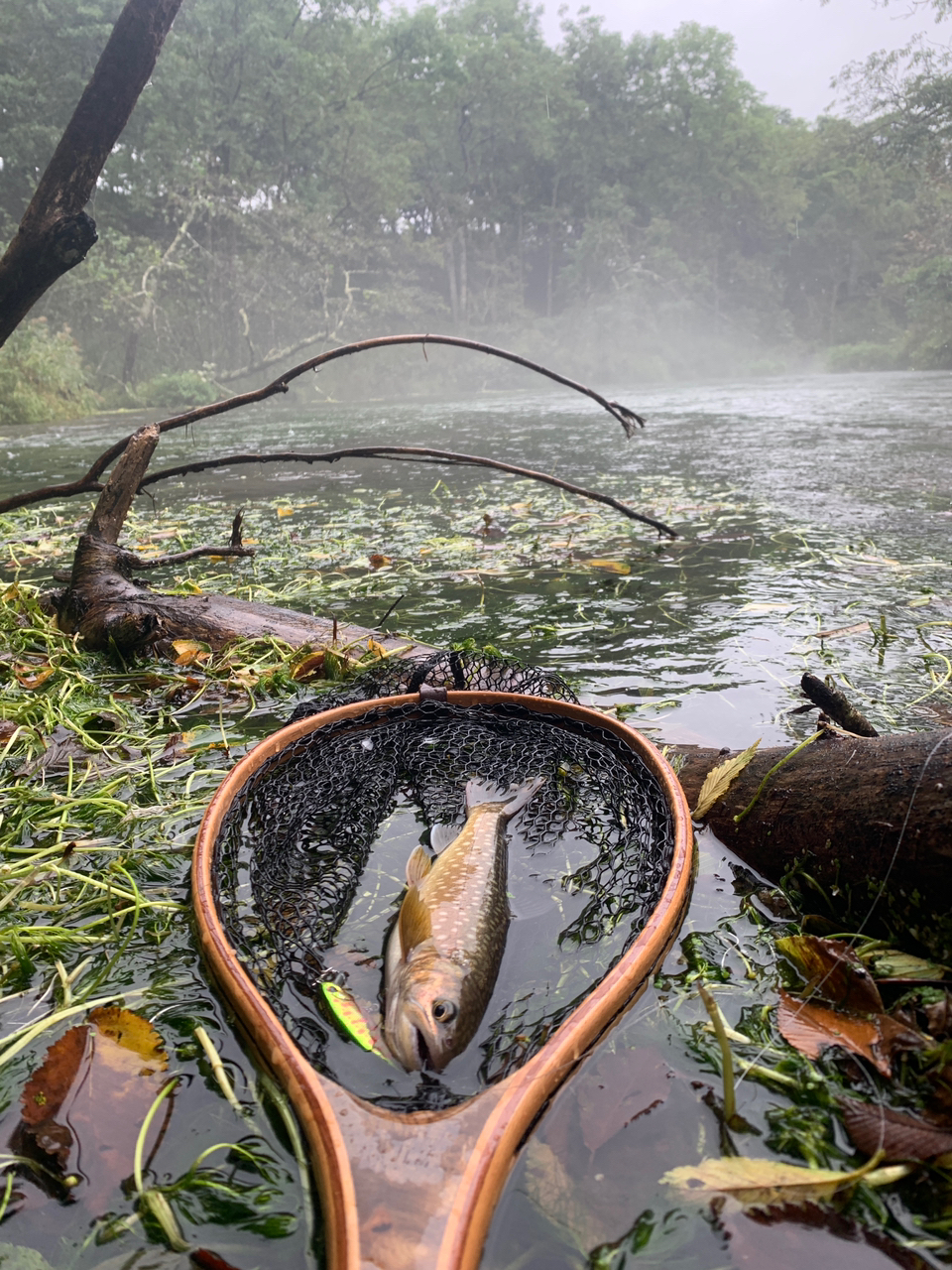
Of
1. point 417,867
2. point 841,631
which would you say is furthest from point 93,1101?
point 841,631

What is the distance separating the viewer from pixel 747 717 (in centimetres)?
303

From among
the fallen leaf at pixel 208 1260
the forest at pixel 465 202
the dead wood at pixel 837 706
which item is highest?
the forest at pixel 465 202

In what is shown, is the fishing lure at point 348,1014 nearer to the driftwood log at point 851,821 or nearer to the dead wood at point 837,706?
the driftwood log at point 851,821

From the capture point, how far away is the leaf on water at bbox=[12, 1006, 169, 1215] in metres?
1.21

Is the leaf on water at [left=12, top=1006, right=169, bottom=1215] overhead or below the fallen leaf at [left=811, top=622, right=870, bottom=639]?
below

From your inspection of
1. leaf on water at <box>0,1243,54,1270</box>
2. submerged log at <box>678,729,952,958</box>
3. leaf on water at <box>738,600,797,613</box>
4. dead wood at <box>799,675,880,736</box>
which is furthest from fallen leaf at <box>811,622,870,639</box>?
leaf on water at <box>0,1243,54,1270</box>

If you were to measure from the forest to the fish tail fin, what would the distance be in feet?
73.1

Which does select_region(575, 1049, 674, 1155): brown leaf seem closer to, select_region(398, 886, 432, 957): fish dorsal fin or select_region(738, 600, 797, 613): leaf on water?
select_region(398, 886, 432, 957): fish dorsal fin

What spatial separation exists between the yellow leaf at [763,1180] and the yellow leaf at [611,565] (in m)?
4.37

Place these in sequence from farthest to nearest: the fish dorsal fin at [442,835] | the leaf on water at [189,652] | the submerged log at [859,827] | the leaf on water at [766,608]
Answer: the leaf on water at [766,608] < the leaf on water at [189,652] < the fish dorsal fin at [442,835] < the submerged log at [859,827]

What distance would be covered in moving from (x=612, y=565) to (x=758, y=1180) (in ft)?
14.9

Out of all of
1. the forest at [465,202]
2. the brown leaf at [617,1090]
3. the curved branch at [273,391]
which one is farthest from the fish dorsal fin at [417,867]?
the forest at [465,202]

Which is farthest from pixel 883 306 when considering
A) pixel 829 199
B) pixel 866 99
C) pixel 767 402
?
pixel 767 402

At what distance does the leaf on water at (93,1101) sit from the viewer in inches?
47.7
